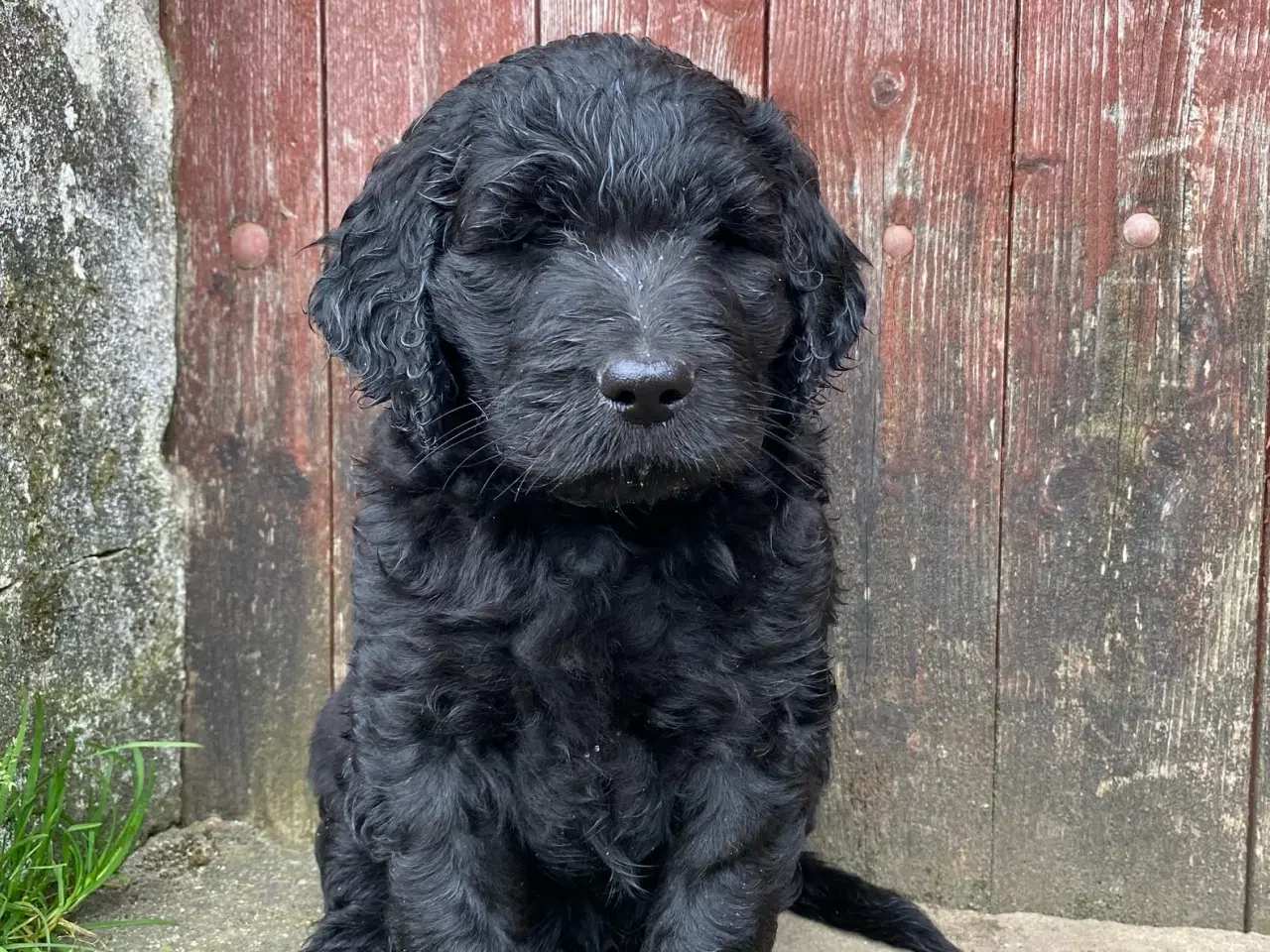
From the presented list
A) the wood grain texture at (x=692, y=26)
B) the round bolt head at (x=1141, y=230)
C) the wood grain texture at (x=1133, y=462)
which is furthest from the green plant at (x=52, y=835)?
the round bolt head at (x=1141, y=230)

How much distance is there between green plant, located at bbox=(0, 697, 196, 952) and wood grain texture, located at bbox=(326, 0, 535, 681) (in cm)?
125

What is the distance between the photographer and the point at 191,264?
2.87 meters

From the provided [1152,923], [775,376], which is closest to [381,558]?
[775,376]

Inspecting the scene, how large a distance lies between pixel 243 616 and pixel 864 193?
66.6 inches

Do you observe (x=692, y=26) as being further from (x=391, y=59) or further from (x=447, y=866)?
(x=447, y=866)

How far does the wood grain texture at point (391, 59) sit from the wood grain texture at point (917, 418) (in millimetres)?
608

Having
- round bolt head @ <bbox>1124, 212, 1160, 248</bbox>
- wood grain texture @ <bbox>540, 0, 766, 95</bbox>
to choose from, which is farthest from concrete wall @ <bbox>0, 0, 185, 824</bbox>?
round bolt head @ <bbox>1124, 212, 1160, 248</bbox>

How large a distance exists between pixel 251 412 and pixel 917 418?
1482 millimetres

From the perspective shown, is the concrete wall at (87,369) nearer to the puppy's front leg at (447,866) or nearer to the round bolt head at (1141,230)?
the puppy's front leg at (447,866)

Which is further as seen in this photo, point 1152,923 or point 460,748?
point 1152,923

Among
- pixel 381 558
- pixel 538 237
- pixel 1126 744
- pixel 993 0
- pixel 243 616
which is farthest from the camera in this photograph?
pixel 243 616

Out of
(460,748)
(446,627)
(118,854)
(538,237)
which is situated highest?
(538,237)

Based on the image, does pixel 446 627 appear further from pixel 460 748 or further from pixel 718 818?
pixel 718 818

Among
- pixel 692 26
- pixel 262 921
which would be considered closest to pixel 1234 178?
pixel 692 26
